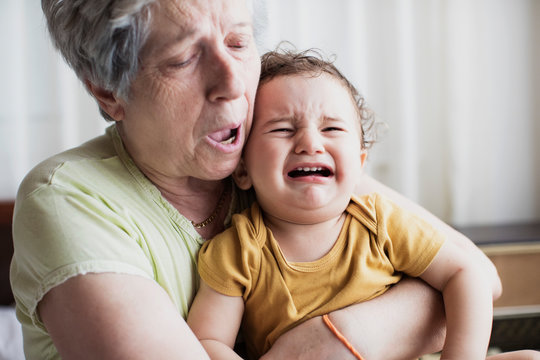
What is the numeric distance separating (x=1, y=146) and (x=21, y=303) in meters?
2.19

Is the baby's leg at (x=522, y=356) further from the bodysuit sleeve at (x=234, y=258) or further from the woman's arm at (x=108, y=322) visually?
the woman's arm at (x=108, y=322)

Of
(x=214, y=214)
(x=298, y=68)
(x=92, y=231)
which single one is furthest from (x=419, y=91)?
(x=92, y=231)

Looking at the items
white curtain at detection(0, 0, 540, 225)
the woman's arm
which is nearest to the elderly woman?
the woman's arm

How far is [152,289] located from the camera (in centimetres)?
104

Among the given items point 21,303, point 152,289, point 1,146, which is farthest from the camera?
point 1,146

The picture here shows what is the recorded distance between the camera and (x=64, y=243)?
100 centimetres

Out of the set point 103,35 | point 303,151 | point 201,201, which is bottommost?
point 201,201

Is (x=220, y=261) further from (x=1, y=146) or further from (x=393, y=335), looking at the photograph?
(x=1, y=146)

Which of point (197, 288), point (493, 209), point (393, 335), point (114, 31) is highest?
point (114, 31)

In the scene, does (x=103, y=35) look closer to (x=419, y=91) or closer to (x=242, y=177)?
(x=242, y=177)

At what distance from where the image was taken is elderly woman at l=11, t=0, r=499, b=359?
982 millimetres

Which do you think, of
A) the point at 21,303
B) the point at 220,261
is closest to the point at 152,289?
the point at 220,261

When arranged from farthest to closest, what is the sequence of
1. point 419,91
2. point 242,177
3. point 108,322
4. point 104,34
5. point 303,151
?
point 419,91 → point 242,177 → point 303,151 → point 104,34 → point 108,322

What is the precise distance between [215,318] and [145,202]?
29cm
